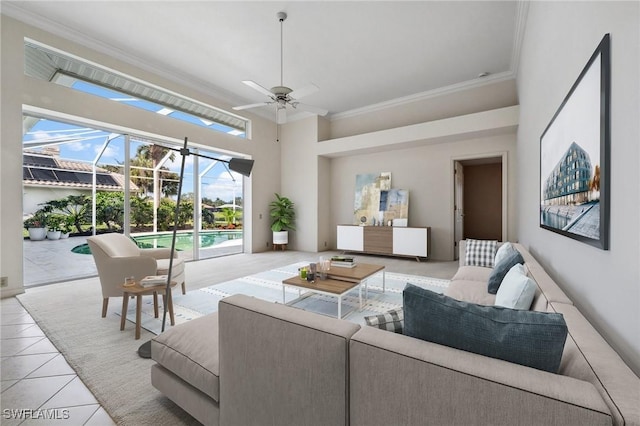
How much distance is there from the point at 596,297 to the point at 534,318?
31.8 inches

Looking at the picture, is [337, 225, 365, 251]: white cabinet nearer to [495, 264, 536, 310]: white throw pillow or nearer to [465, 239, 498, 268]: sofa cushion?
[465, 239, 498, 268]: sofa cushion

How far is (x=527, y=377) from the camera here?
2.29 ft

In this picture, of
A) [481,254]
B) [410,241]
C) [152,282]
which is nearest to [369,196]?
[410,241]

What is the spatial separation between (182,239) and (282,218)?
7.70ft

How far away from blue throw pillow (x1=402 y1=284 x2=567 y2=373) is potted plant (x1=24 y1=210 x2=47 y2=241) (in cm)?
Result: 514

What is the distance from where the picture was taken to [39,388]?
174cm

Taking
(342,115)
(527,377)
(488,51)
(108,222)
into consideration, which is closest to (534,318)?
(527,377)

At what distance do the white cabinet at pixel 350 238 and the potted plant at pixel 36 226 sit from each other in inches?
207

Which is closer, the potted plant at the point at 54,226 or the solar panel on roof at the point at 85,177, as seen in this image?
the potted plant at the point at 54,226

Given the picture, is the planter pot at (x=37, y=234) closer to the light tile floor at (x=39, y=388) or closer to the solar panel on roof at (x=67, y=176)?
the solar panel on roof at (x=67, y=176)

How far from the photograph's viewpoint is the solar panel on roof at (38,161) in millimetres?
3694

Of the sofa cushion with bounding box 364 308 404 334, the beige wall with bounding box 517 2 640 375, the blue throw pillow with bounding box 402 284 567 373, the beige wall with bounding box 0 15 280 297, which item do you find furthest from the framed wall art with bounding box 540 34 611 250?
the beige wall with bounding box 0 15 280 297

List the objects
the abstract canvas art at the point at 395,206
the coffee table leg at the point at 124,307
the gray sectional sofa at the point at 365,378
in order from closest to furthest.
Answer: the gray sectional sofa at the point at 365,378, the coffee table leg at the point at 124,307, the abstract canvas art at the point at 395,206

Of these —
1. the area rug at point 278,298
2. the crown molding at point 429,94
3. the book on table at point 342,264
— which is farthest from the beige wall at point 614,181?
the crown molding at point 429,94
